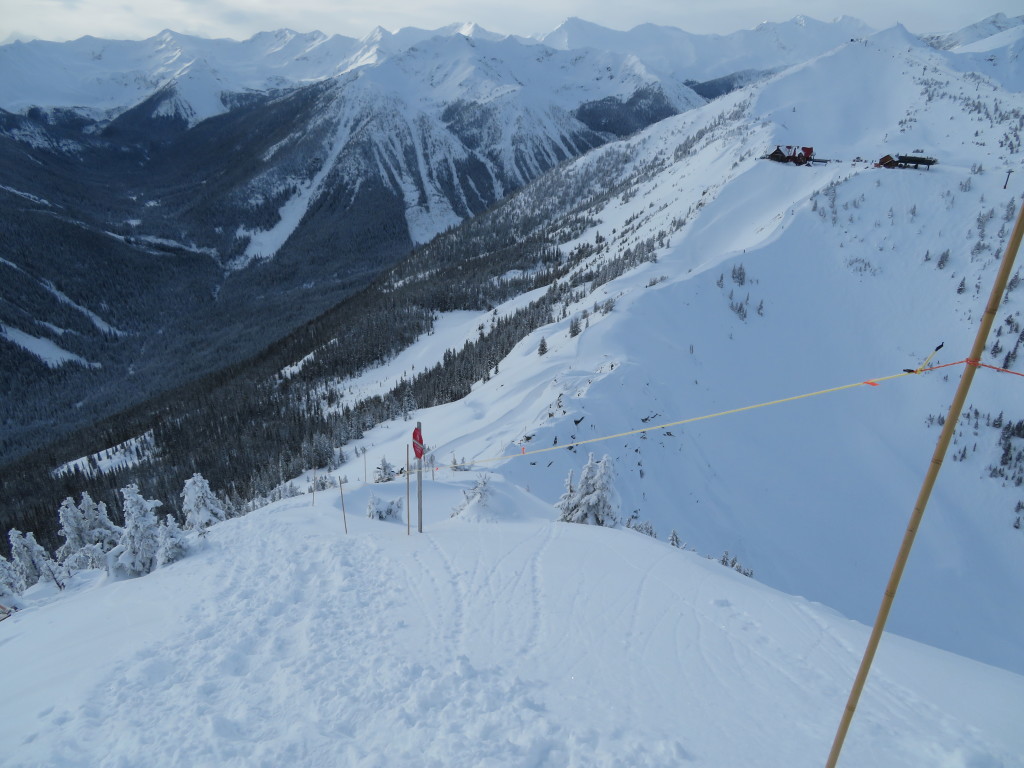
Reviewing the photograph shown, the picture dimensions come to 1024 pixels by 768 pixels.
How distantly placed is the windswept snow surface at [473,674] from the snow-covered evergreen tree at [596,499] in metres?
4.08

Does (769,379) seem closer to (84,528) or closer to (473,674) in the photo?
(473,674)

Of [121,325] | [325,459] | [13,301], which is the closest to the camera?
[325,459]

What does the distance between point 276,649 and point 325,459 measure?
35.9 metres

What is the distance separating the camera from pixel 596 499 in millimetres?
16922

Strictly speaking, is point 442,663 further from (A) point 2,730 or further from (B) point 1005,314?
(B) point 1005,314

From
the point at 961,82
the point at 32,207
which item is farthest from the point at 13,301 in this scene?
the point at 961,82

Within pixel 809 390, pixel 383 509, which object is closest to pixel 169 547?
pixel 383 509

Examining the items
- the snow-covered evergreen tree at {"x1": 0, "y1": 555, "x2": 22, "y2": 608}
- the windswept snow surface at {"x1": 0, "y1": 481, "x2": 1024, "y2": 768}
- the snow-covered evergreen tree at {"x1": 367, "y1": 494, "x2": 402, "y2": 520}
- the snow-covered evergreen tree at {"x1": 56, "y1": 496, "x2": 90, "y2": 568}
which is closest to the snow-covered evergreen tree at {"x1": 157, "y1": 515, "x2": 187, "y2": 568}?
the windswept snow surface at {"x1": 0, "y1": 481, "x2": 1024, "y2": 768}

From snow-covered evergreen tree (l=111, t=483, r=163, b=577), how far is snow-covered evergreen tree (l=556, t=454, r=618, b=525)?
544 inches

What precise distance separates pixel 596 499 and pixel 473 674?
9544 millimetres

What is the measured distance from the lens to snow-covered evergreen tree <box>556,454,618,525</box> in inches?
667

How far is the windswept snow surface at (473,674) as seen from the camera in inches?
263

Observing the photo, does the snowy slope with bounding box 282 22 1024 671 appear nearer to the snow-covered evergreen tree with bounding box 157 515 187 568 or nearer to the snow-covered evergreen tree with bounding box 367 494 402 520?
the snow-covered evergreen tree with bounding box 367 494 402 520

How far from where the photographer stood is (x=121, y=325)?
155000 millimetres
